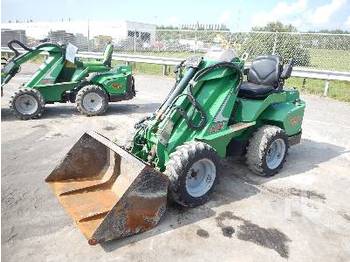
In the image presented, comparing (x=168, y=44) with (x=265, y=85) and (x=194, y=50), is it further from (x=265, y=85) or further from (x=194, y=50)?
(x=265, y=85)

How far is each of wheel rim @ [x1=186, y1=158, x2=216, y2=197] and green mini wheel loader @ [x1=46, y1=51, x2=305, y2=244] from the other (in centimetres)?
1

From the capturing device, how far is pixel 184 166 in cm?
408

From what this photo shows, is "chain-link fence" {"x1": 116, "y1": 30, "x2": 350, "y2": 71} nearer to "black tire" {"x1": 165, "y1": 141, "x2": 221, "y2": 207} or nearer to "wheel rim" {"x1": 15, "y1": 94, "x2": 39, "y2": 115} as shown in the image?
"wheel rim" {"x1": 15, "y1": 94, "x2": 39, "y2": 115}

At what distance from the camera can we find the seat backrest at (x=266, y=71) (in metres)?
5.88

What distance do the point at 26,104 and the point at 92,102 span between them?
145 cm

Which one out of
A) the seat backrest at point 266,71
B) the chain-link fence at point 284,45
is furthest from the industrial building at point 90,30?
the seat backrest at point 266,71

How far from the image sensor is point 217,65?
471 centimetres

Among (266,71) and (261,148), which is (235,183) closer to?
(261,148)

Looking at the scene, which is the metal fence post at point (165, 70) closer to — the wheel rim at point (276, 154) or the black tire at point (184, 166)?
the wheel rim at point (276, 154)

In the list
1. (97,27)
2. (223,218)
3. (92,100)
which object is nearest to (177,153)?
(223,218)

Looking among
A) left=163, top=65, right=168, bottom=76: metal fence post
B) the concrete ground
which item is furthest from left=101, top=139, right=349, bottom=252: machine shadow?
left=163, top=65, right=168, bottom=76: metal fence post

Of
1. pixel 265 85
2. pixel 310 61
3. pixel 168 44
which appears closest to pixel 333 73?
pixel 310 61

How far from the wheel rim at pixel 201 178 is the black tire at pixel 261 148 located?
38.3 inches

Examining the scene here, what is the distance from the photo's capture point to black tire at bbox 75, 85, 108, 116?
8.70 m
